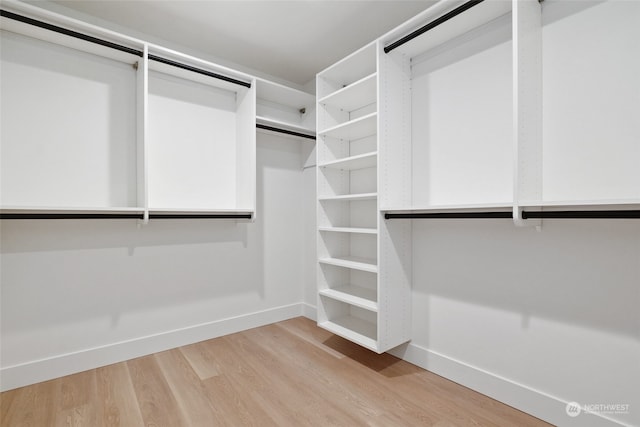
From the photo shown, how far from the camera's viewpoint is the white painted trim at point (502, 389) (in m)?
1.52

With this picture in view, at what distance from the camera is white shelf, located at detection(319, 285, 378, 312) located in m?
2.20

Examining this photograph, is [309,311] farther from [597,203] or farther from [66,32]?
[66,32]

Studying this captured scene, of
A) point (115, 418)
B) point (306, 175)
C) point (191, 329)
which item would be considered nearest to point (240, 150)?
point (306, 175)

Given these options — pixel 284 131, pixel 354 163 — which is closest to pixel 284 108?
pixel 284 131

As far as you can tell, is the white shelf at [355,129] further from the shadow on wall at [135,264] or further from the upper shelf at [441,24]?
the shadow on wall at [135,264]

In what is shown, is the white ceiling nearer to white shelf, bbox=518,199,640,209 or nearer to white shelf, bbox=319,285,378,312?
white shelf, bbox=518,199,640,209

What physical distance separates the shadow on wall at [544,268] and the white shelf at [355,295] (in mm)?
426

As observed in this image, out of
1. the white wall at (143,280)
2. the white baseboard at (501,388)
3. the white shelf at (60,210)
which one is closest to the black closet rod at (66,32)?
the white shelf at (60,210)

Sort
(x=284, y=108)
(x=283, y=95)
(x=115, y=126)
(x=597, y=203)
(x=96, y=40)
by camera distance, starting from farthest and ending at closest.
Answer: (x=284, y=108), (x=283, y=95), (x=115, y=126), (x=96, y=40), (x=597, y=203)

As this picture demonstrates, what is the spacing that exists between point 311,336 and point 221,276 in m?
1.02

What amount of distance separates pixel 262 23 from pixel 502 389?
3.05 m

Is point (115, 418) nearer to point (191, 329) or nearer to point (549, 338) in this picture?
point (191, 329)

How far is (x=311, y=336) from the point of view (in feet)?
9.15

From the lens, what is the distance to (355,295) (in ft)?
8.06
